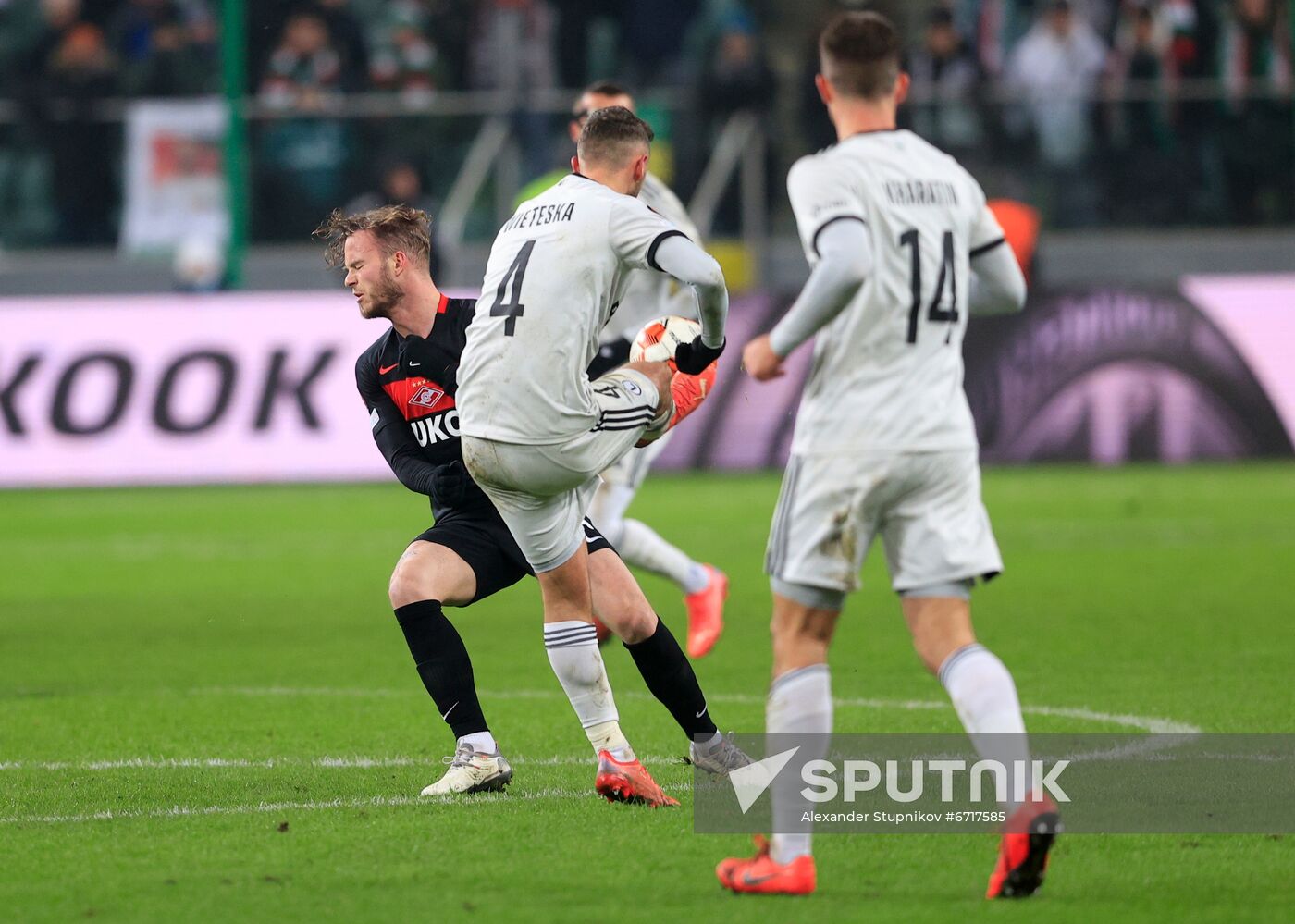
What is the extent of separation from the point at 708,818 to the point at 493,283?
5.08 feet

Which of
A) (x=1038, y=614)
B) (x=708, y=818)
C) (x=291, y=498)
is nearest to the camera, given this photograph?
(x=708, y=818)

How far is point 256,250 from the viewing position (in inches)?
751

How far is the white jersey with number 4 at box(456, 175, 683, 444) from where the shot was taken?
5.56 metres

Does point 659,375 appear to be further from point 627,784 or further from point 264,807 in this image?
point 264,807

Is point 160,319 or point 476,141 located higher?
point 476,141

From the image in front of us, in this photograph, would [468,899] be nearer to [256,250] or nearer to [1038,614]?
[1038,614]

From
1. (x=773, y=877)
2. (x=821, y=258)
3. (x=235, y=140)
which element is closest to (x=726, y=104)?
(x=235, y=140)

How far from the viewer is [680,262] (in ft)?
17.7

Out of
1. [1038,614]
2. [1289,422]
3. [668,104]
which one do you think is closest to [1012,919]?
[1038,614]

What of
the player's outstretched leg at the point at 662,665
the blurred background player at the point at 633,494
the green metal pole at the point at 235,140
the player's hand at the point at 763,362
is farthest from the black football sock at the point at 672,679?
the green metal pole at the point at 235,140

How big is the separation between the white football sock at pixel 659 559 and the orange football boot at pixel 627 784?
352cm

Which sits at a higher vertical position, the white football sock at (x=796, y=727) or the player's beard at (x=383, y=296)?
the player's beard at (x=383, y=296)

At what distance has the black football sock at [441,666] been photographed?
610 cm

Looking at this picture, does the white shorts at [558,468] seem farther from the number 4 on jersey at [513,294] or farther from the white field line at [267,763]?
the white field line at [267,763]
